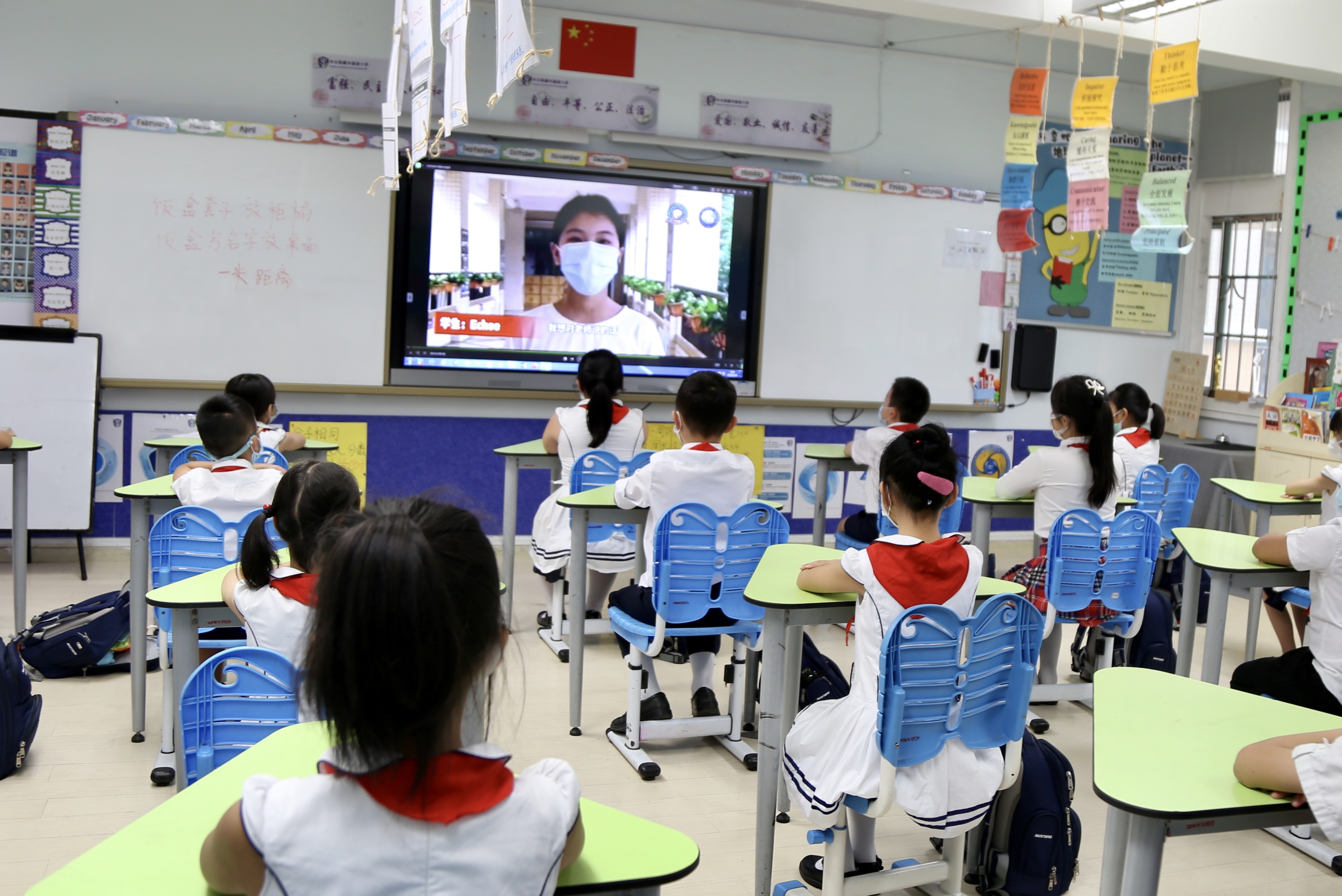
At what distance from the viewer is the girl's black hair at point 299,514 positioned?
210 centimetres

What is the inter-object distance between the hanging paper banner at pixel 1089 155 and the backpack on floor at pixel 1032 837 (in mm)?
2961

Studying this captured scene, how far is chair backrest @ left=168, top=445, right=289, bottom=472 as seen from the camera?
3727 mm

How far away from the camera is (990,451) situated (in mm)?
7031

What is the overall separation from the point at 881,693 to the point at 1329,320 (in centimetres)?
583

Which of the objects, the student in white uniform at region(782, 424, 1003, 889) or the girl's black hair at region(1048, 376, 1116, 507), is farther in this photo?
the girl's black hair at region(1048, 376, 1116, 507)

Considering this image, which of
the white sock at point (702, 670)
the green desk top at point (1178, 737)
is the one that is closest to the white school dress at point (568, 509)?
the white sock at point (702, 670)

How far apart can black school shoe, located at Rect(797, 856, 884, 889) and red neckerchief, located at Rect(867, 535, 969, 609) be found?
0.66m

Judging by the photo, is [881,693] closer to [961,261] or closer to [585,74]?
[585,74]

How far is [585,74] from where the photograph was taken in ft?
19.4

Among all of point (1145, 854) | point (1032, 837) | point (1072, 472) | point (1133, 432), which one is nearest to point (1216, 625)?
point (1072, 472)

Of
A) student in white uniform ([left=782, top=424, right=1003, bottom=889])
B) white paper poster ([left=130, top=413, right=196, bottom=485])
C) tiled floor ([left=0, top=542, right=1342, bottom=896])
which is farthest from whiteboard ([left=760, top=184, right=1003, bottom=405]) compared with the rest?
student in white uniform ([left=782, top=424, right=1003, bottom=889])

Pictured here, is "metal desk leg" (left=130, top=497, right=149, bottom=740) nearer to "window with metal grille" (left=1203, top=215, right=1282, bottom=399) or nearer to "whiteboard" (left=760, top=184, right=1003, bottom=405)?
"whiteboard" (left=760, top=184, right=1003, bottom=405)

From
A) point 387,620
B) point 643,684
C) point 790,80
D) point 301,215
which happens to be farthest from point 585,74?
point 387,620
